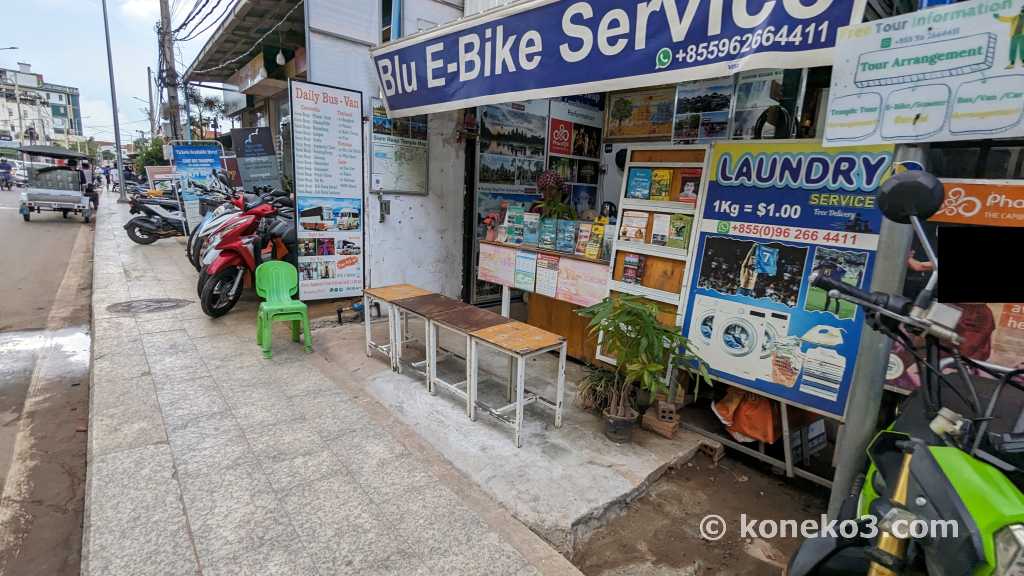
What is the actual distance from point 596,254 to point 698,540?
2.21 m

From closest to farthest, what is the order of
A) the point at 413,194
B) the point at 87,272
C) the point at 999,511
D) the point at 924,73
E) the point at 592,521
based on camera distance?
the point at 999,511
the point at 924,73
the point at 592,521
the point at 413,194
the point at 87,272

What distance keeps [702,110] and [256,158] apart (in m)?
7.90

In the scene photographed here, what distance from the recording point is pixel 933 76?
1.64m

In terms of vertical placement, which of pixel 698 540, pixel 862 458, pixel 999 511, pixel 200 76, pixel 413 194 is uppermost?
pixel 200 76

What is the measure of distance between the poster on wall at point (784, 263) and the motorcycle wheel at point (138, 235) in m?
11.2

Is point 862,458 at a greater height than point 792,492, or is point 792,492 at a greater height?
point 862,458

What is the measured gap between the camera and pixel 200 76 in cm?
1078

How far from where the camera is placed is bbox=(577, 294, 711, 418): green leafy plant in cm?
304

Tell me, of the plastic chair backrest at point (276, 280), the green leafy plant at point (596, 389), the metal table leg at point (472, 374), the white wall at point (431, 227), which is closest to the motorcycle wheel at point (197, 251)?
the plastic chair backrest at point (276, 280)

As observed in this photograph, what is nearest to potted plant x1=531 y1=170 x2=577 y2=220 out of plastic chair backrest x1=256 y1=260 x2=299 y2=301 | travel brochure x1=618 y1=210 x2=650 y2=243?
travel brochure x1=618 y1=210 x2=650 y2=243

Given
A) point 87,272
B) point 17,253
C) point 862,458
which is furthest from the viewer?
point 17,253

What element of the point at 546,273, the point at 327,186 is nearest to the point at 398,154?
the point at 327,186

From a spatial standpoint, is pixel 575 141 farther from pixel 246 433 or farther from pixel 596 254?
pixel 246 433

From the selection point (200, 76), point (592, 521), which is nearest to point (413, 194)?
point (592, 521)
